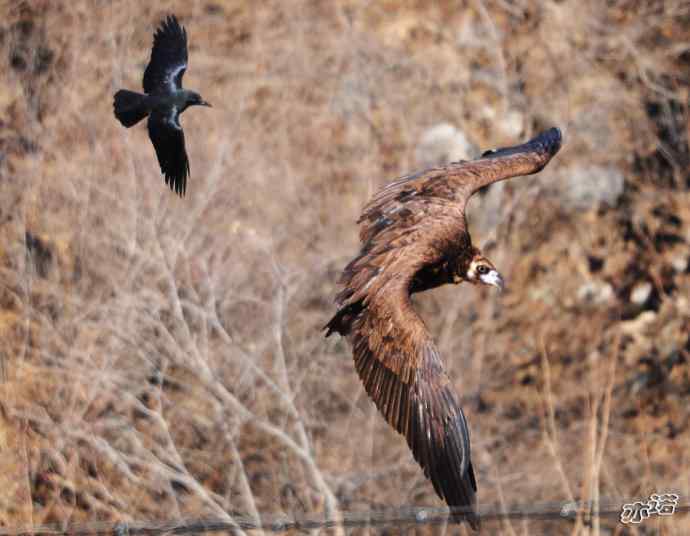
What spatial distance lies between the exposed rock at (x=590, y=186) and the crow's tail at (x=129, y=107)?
6250 millimetres

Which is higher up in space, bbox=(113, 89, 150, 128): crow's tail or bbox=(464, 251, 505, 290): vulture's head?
bbox=(113, 89, 150, 128): crow's tail

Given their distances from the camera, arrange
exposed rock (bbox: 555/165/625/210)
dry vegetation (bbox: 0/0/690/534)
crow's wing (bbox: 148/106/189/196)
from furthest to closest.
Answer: exposed rock (bbox: 555/165/625/210) < dry vegetation (bbox: 0/0/690/534) < crow's wing (bbox: 148/106/189/196)

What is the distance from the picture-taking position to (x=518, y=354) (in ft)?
37.3

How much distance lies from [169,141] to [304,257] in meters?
4.06

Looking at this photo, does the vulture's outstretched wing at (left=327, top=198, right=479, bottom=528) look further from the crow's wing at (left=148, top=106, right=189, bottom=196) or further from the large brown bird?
the crow's wing at (left=148, top=106, right=189, bottom=196)

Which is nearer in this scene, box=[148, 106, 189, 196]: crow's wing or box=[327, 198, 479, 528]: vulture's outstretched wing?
box=[327, 198, 479, 528]: vulture's outstretched wing

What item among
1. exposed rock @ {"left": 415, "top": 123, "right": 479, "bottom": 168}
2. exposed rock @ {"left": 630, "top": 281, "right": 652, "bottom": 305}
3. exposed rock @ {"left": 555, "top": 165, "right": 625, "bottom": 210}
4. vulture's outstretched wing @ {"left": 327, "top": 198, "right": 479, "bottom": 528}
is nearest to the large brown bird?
vulture's outstretched wing @ {"left": 327, "top": 198, "right": 479, "bottom": 528}

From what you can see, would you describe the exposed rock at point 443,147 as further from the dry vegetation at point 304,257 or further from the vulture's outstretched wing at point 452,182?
the vulture's outstretched wing at point 452,182

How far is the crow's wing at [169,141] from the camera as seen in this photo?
227 inches

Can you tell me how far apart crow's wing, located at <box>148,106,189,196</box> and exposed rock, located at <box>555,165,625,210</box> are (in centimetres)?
613

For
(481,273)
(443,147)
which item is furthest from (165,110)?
(443,147)

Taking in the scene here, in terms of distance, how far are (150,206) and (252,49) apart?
266 centimetres

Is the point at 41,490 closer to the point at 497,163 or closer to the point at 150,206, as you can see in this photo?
the point at 150,206

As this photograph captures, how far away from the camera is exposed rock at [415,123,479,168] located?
35.4ft
